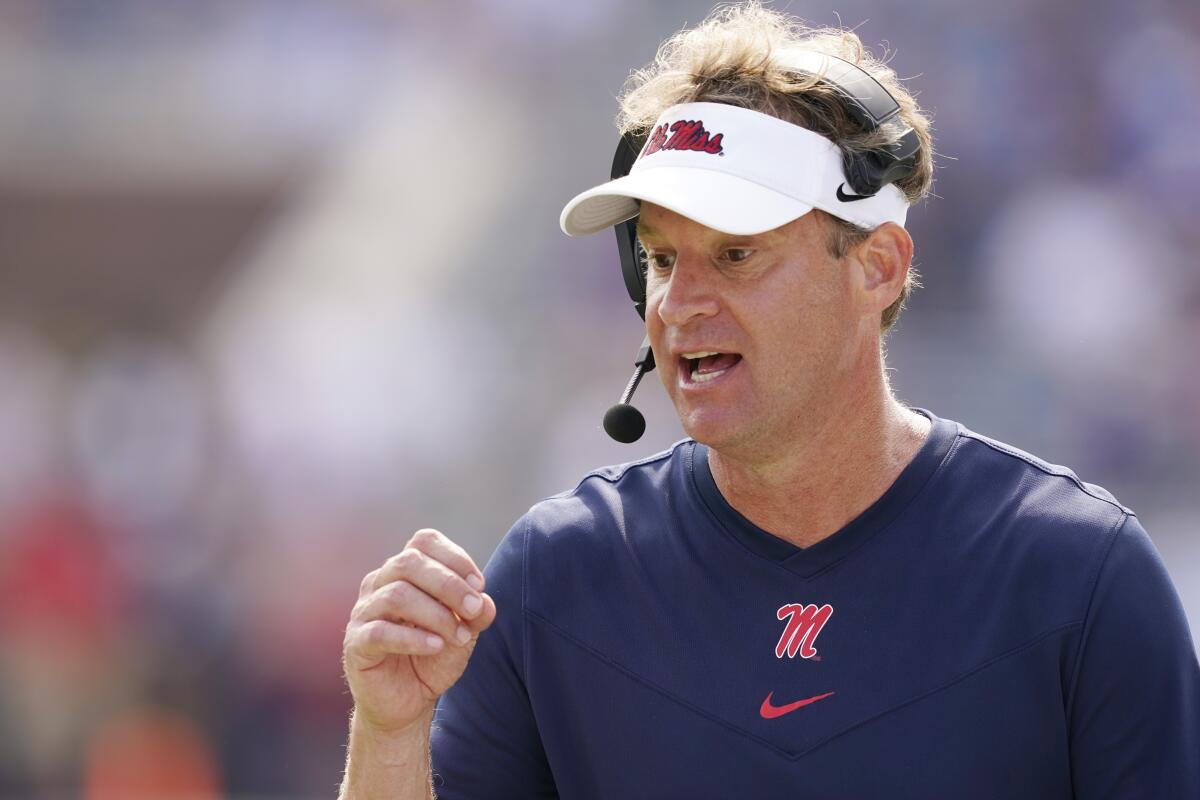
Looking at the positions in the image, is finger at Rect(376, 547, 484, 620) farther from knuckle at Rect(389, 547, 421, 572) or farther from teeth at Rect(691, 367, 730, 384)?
teeth at Rect(691, 367, 730, 384)

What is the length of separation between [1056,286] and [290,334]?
363 centimetres

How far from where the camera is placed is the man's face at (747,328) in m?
1.72

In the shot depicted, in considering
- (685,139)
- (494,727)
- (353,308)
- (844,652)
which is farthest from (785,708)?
(353,308)

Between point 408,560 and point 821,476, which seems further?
point 821,476

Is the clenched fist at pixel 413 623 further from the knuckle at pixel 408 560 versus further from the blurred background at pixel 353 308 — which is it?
the blurred background at pixel 353 308

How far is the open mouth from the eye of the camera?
174 cm

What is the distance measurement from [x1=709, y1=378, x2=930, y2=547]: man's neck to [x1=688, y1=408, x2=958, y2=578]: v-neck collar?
0.05ft

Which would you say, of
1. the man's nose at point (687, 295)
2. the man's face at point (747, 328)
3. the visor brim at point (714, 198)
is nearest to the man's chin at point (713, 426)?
the man's face at point (747, 328)

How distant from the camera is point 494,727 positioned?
5.91ft

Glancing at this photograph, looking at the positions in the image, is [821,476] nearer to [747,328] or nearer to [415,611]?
[747,328]

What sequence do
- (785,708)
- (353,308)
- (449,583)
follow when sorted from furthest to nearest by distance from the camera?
(353,308), (785,708), (449,583)

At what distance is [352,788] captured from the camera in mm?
1685

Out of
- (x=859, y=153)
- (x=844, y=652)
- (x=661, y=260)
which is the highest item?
(x=859, y=153)

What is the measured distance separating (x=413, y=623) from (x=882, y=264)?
795 millimetres
